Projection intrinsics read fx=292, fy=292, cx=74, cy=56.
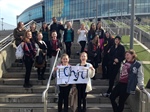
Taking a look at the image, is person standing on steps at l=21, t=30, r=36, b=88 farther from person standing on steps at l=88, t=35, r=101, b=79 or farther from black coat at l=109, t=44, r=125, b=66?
black coat at l=109, t=44, r=125, b=66

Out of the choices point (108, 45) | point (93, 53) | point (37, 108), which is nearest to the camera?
point (37, 108)

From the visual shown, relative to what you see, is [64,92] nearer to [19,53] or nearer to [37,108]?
[37,108]

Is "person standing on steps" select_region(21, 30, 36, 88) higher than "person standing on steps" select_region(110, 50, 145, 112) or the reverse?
higher

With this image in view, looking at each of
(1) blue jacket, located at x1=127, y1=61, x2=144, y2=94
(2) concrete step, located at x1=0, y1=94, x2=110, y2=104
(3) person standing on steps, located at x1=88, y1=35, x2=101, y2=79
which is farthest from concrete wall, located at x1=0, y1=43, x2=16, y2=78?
(1) blue jacket, located at x1=127, y1=61, x2=144, y2=94

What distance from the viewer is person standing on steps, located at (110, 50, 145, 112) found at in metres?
7.39

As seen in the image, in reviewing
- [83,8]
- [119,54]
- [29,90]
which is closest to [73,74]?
[119,54]

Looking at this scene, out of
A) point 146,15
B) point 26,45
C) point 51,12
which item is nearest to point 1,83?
point 26,45

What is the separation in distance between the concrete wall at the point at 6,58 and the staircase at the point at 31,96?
32 centimetres

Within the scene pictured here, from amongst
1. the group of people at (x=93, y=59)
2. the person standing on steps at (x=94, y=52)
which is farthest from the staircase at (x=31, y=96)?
the person standing on steps at (x=94, y=52)

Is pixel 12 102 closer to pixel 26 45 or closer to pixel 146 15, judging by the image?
pixel 26 45

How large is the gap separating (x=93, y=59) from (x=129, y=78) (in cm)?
280

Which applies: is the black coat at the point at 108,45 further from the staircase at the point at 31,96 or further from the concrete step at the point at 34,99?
the concrete step at the point at 34,99

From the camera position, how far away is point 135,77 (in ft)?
24.4

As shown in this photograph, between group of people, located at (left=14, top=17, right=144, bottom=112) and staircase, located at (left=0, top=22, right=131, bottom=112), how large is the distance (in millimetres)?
264
